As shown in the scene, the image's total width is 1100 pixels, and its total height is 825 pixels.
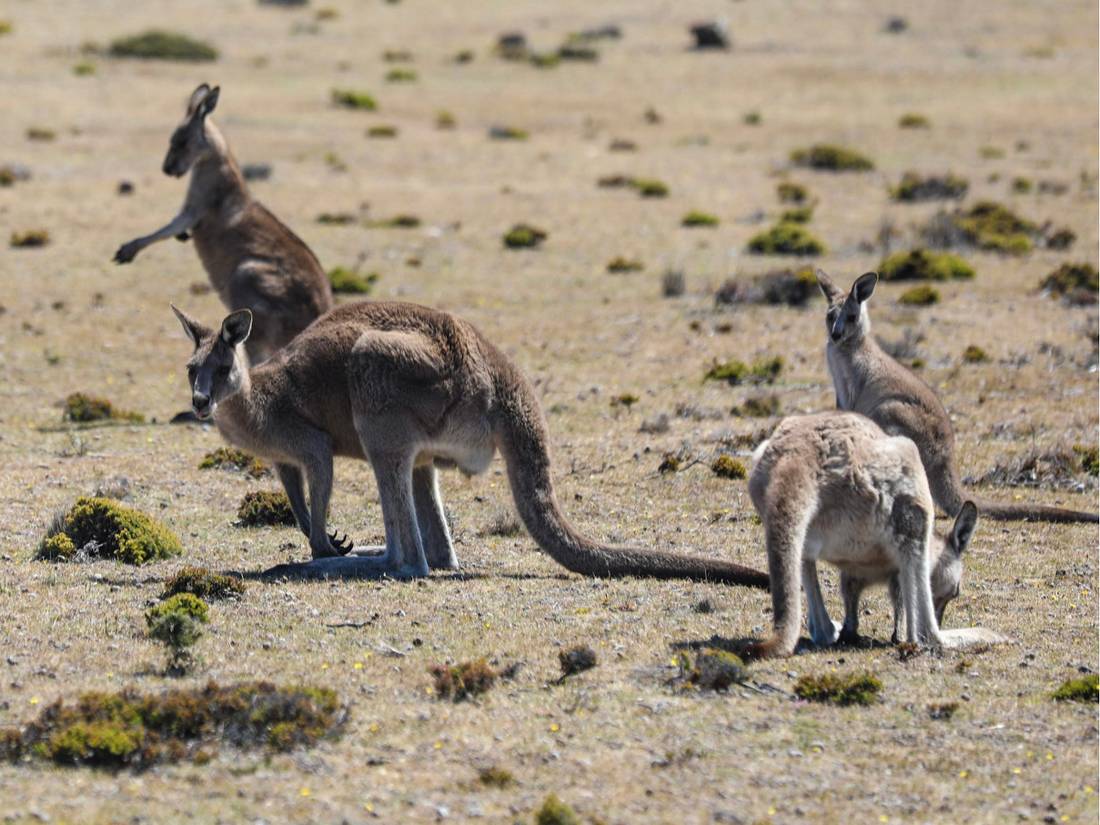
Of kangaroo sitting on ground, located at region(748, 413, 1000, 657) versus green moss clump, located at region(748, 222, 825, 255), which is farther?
green moss clump, located at region(748, 222, 825, 255)

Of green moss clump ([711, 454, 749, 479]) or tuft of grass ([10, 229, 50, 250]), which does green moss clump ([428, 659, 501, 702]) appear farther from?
tuft of grass ([10, 229, 50, 250])

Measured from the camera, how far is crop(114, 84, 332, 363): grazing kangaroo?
15039 millimetres

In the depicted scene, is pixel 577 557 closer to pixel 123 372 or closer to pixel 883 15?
pixel 123 372

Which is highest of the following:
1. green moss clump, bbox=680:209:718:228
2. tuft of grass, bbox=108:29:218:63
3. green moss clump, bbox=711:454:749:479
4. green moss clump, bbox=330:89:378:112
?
tuft of grass, bbox=108:29:218:63

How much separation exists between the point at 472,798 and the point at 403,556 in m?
3.61

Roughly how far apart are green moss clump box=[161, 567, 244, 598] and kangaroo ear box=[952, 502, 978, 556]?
4055 mm

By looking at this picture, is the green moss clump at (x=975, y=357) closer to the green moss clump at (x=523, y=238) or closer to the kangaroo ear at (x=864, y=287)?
the kangaroo ear at (x=864, y=287)

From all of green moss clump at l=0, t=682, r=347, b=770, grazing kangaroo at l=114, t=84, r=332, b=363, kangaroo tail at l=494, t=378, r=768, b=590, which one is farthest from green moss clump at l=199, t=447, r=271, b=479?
green moss clump at l=0, t=682, r=347, b=770

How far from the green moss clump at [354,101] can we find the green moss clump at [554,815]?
34288 mm

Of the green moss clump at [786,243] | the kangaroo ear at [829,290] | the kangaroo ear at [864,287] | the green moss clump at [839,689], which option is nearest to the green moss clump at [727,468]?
the kangaroo ear at [829,290]

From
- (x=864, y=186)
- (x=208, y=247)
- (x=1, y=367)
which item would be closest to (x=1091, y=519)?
(x=208, y=247)

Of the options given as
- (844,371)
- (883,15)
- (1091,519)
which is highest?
(883,15)

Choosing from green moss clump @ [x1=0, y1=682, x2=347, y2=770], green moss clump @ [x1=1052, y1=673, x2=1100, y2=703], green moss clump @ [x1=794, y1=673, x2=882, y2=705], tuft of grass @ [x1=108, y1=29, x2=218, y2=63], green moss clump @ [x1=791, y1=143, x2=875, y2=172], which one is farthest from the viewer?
tuft of grass @ [x1=108, y1=29, x2=218, y2=63]

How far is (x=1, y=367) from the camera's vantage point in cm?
1794
